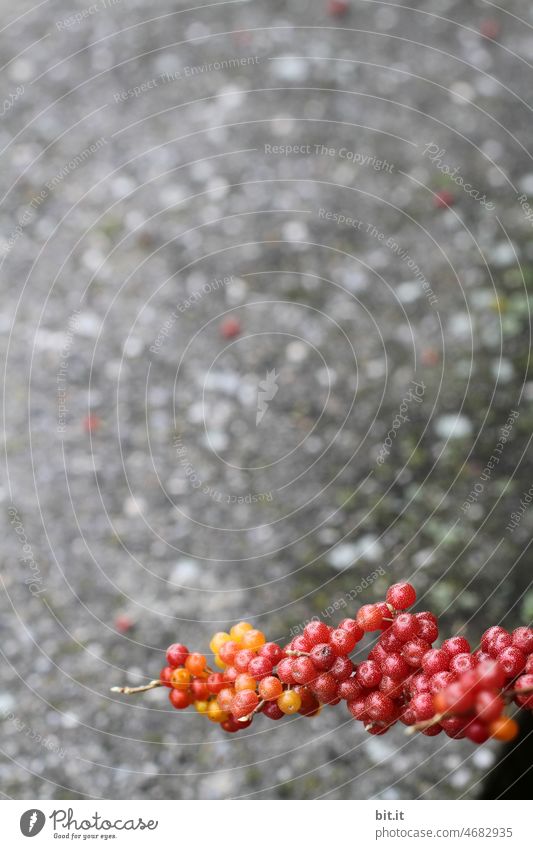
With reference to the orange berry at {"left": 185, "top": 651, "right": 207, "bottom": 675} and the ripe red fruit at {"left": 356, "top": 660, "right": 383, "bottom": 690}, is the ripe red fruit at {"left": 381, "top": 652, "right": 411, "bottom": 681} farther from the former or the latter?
the orange berry at {"left": 185, "top": 651, "right": 207, "bottom": 675}

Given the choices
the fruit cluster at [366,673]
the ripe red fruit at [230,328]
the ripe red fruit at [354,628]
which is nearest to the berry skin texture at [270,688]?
the fruit cluster at [366,673]

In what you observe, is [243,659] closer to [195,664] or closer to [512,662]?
[195,664]

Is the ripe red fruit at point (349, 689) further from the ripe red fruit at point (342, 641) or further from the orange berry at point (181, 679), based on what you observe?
the orange berry at point (181, 679)

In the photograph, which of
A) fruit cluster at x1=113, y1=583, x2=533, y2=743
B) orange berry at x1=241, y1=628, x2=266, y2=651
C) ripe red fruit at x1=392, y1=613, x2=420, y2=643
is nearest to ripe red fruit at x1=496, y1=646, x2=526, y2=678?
fruit cluster at x1=113, y1=583, x2=533, y2=743

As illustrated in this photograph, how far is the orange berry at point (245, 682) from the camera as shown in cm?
97

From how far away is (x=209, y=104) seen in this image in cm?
247

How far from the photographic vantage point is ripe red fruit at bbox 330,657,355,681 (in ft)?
3.09

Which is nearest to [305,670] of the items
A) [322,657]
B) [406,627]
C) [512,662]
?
[322,657]

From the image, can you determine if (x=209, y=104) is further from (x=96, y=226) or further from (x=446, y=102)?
(x=446, y=102)

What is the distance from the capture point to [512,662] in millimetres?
871

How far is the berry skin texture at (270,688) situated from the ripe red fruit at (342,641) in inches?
3.2

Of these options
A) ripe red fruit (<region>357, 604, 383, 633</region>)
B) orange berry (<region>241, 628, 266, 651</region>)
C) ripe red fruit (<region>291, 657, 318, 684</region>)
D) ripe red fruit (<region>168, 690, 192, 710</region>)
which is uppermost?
orange berry (<region>241, 628, 266, 651</region>)
